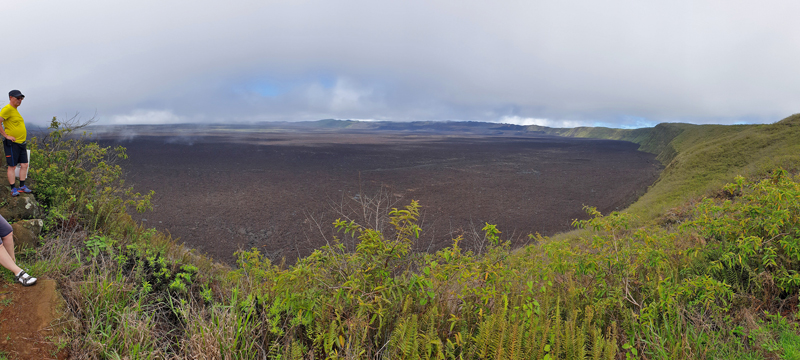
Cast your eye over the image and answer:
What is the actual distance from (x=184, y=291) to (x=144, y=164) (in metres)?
30.0

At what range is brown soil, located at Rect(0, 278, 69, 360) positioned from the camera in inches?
86.8

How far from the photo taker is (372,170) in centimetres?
2842

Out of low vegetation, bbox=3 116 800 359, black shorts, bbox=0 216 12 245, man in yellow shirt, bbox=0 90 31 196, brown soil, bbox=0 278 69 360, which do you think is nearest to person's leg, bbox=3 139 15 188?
man in yellow shirt, bbox=0 90 31 196

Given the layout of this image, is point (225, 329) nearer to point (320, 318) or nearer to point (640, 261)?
point (320, 318)

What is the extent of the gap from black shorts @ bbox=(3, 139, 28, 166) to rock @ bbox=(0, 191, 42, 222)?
47cm

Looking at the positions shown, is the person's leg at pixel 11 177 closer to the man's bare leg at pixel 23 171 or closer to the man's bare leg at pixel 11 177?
the man's bare leg at pixel 11 177

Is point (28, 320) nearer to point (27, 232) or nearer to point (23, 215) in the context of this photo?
point (27, 232)

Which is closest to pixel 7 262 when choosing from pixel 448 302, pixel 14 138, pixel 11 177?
pixel 11 177

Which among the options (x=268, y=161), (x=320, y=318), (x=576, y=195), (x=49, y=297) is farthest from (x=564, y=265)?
(x=268, y=161)

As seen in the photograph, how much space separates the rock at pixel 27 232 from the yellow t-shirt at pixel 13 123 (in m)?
1.37

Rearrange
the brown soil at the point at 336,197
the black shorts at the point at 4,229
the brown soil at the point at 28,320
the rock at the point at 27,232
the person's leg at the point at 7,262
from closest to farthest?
the brown soil at the point at 28,320
the person's leg at the point at 7,262
the black shorts at the point at 4,229
the rock at the point at 27,232
the brown soil at the point at 336,197

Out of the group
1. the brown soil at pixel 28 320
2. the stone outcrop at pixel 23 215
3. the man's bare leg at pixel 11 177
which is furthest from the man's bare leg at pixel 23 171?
the brown soil at pixel 28 320

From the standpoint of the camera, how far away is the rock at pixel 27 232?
3410 millimetres

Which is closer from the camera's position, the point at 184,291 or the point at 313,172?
the point at 184,291
